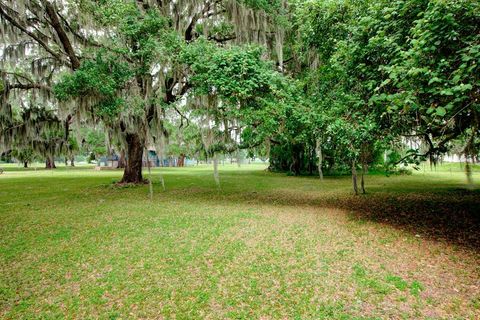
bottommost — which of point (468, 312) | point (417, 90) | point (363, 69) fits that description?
point (468, 312)

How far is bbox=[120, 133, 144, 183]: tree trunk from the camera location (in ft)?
49.0

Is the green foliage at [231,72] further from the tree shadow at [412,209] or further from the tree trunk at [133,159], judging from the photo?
the tree trunk at [133,159]

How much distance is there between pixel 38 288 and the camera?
3846 mm

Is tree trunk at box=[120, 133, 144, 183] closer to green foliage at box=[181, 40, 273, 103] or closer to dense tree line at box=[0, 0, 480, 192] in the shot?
dense tree line at box=[0, 0, 480, 192]

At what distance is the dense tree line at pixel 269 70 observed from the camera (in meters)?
4.68

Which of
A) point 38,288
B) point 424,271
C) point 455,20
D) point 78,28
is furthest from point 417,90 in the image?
point 78,28

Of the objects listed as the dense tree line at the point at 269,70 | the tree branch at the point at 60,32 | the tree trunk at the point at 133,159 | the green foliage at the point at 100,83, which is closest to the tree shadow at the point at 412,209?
the dense tree line at the point at 269,70

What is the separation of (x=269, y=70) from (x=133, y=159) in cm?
955

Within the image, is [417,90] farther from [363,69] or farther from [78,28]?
[78,28]

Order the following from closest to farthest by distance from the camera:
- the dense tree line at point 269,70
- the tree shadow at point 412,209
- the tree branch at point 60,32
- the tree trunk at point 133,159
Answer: the dense tree line at point 269,70 → the tree shadow at point 412,209 → the tree branch at point 60,32 → the tree trunk at point 133,159

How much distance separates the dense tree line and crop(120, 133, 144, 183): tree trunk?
54 mm

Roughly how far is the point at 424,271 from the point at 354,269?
1009 millimetres

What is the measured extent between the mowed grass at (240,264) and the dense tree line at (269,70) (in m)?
1.94

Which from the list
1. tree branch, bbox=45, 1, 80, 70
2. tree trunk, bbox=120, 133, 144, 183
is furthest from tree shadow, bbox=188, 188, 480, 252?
tree branch, bbox=45, 1, 80, 70
